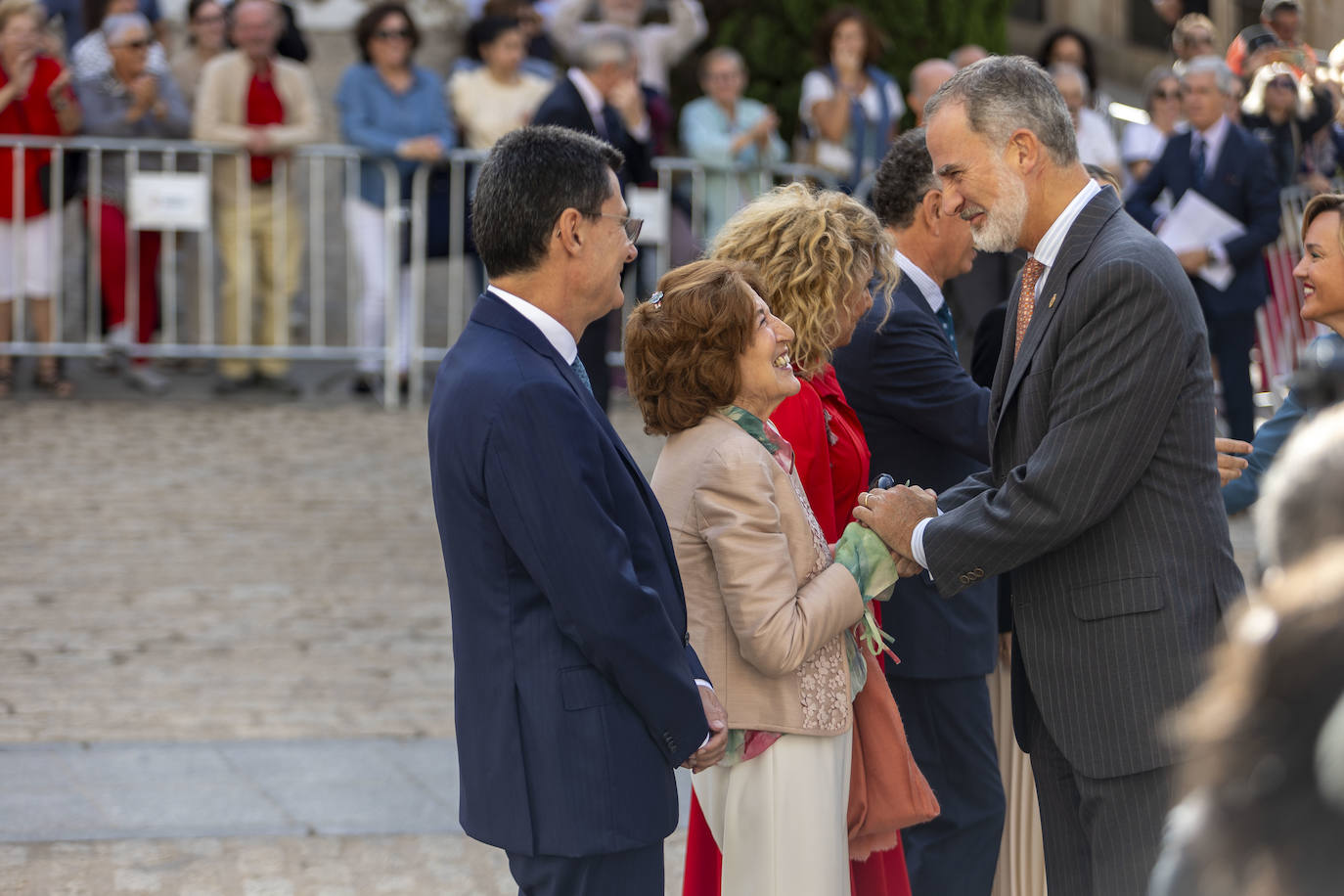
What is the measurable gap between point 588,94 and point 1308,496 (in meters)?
7.93

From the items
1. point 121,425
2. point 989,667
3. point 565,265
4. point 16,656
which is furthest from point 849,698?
point 121,425

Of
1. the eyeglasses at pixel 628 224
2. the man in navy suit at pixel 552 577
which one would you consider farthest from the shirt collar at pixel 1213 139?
the man in navy suit at pixel 552 577

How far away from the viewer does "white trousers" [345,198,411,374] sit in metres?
10.7

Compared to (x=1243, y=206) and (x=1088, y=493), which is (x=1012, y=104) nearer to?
(x=1088, y=493)

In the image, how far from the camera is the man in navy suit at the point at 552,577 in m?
2.87

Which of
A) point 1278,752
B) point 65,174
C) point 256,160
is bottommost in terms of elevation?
point 65,174

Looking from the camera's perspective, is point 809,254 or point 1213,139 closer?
point 809,254

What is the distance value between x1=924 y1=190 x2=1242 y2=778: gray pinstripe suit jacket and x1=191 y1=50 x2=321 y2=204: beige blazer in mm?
7879

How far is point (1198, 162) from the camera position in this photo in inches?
357

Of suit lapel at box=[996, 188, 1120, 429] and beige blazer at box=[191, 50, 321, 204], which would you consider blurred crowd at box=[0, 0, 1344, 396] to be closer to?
beige blazer at box=[191, 50, 321, 204]

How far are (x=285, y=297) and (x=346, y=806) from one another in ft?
19.7

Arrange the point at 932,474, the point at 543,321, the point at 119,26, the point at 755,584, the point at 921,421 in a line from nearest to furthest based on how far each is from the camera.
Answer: the point at 543,321 < the point at 755,584 < the point at 921,421 < the point at 932,474 < the point at 119,26

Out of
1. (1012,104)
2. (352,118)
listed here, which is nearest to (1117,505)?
(1012,104)

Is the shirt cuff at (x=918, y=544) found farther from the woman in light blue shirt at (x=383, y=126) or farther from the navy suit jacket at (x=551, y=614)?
the woman in light blue shirt at (x=383, y=126)
